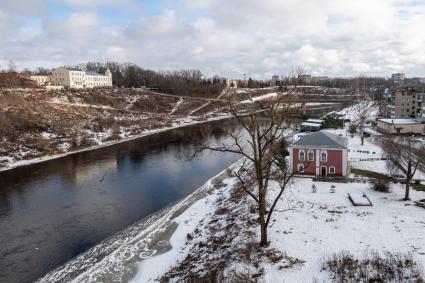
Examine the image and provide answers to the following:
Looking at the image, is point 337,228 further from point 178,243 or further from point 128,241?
point 128,241

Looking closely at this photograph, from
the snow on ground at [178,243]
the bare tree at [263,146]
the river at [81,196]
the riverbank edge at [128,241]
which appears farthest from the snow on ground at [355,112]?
the riverbank edge at [128,241]

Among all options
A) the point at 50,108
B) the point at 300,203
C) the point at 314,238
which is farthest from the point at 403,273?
the point at 50,108

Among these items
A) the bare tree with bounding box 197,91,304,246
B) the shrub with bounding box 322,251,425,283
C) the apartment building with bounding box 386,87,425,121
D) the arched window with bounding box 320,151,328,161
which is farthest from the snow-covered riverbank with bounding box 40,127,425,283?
the apartment building with bounding box 386,87,425,121

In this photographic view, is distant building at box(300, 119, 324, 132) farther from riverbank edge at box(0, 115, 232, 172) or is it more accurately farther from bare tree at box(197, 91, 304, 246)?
bare tree at box(197, 91, 304, 246)

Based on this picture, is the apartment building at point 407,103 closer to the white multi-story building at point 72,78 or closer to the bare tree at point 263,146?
the bare tree at point 263,146

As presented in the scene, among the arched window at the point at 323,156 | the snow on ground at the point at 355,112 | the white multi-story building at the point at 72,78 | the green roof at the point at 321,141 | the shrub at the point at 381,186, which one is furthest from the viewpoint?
the white multi-story building at the point at 72,78

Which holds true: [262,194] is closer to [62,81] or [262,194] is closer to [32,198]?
[32,198]

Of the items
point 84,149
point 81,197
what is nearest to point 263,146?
point 81,197
